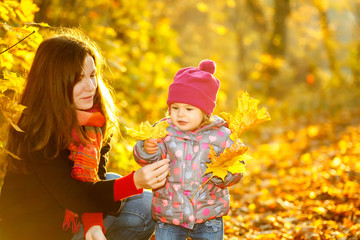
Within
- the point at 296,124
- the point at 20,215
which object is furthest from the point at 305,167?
the point at 20,215

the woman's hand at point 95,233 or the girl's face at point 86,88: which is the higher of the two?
the girl's face at point 86,88

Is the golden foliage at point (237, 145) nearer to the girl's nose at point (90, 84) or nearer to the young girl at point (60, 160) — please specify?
the young girl at point (60, 160)

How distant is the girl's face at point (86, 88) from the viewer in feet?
8.91

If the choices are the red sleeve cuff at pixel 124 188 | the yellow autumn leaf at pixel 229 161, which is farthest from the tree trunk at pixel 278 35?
the red sleeve cuff at pixel 124 188

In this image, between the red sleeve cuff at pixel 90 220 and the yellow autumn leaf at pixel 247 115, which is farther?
the red sleeve cuff at pixel 90 220

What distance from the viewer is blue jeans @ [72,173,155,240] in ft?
10.0

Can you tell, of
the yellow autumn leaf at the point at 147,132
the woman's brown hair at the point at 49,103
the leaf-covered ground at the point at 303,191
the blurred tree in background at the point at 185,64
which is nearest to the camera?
the yellow autumn leaf at the point at 147,132

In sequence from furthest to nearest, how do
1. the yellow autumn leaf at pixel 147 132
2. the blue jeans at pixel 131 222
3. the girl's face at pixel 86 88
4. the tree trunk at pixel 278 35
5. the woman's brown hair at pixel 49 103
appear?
the tree trunk at pixel 278 35 → the blue jeans at pixel 131 222 → the girl's face at pixel 86 88 → the woman's brown hair at pixel 49 103 → the yellow autumn leaf at pixel 147 132

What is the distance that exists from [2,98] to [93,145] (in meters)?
0.63

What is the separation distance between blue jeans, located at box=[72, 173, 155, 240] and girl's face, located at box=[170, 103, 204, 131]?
0.78 m

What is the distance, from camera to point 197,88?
8.64 ft

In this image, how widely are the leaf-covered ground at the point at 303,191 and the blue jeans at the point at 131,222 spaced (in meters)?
1.10

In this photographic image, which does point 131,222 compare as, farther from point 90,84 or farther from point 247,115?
point 247,115

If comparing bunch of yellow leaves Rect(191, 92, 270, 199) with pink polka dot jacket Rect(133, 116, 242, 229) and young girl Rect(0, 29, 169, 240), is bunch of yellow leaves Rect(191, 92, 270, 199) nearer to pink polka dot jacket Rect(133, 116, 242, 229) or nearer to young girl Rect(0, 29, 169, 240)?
pink polka dot jacket Rect(133, 116, 242, 229)
